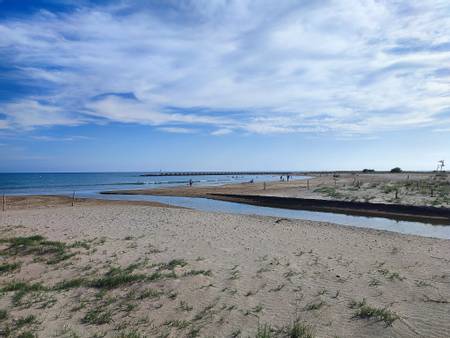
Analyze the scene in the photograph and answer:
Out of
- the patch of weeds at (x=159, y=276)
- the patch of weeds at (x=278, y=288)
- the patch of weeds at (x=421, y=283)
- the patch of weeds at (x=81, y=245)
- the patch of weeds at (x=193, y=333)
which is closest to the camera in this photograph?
the patch of weeds at (x=193, y=333)

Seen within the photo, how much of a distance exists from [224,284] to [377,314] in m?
3.06

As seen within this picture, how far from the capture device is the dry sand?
5500mm

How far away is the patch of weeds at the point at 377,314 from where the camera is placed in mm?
5537

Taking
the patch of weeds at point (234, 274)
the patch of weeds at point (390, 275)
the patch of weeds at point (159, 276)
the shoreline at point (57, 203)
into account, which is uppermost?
the patch of weeds at point (159, 276)

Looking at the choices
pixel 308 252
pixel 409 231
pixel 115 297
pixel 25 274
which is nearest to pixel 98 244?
pixel 25 274

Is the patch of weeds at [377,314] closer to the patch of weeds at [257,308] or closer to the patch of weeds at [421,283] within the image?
the patch of weeds at [257,308]

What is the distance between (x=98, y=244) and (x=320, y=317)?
303 inches

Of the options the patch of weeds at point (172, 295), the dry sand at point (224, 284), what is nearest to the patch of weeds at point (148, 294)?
the dry sand at point (224, 284)

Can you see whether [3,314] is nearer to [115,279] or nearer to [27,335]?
[27,335]

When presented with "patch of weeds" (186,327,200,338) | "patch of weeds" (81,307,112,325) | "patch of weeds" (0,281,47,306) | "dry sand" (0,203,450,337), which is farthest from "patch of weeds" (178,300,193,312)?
"patch of weeds" (0,281,47,306)

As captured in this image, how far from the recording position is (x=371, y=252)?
10.5 metres

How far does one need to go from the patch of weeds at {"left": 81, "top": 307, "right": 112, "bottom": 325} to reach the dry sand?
0.03 m

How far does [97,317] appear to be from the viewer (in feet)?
18.7

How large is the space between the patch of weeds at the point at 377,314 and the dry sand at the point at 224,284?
5 centimetres
